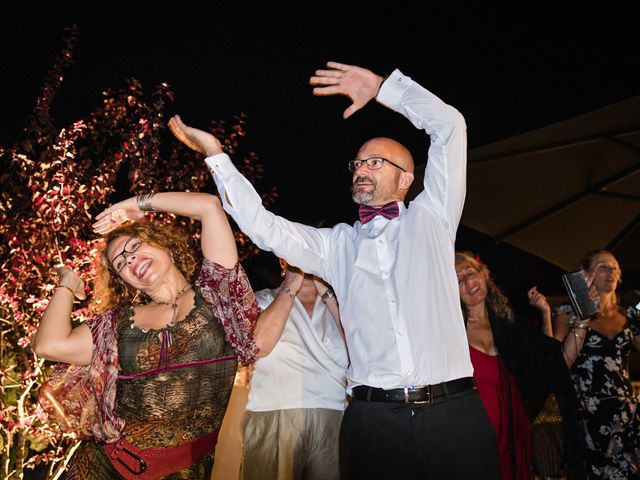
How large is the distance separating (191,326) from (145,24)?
5.53 metres

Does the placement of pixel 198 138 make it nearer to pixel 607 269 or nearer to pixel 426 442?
pixel 426 442

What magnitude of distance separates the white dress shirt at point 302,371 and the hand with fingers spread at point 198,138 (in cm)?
134

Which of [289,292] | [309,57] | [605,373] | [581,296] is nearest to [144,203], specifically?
[289,292]

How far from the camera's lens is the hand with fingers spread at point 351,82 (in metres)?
2.71

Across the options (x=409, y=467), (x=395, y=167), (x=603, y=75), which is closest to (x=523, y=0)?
(x=603, y=75)

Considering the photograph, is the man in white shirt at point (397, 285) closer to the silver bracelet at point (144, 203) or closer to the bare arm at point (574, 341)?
the silver bracelet at point (144, 203)

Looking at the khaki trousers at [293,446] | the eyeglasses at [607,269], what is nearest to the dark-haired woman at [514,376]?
the eyeglasses at [607,269]

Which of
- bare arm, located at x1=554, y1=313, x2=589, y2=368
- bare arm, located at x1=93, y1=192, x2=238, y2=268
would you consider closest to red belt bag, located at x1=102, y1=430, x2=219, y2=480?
bare arm, located at x1=93, y1=192, x2=238, y2=268

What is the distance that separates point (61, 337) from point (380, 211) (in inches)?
55.9

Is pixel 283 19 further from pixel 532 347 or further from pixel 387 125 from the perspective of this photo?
pixel 532 347

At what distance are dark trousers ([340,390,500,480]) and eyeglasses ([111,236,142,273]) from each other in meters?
1.18

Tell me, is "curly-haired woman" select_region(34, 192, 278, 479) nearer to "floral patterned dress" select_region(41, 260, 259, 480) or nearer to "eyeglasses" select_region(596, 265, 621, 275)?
"floral patterned dress" select_region(41, 260, 259, 480)

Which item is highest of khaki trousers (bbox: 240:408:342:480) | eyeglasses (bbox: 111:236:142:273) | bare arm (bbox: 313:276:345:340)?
bare arm (bbox: 313:276:345:340)

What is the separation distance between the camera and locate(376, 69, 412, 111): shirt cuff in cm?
271
